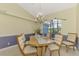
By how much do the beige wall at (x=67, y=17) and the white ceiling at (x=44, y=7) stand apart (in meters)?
0.06

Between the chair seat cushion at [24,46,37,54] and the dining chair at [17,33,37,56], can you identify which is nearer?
the dining chair at [17,33,37,56]

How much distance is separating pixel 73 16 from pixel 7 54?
1169 millimetres

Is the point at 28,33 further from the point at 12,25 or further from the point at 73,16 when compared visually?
the point at 73,16

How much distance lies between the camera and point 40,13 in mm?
1984

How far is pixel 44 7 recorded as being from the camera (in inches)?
76.2

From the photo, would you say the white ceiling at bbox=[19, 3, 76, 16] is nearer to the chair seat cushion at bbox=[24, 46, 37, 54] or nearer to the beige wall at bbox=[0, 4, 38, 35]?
the beige wall at bbox=[0, 4, 38, 35]

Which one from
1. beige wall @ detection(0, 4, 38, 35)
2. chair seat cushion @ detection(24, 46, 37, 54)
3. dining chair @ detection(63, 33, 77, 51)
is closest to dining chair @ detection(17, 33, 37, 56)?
chair seat cushion @ detection(24, 46, 37, 54)

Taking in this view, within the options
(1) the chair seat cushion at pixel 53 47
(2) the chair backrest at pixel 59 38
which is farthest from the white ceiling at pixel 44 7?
(1) the chair seat cushion at pixel 53 47

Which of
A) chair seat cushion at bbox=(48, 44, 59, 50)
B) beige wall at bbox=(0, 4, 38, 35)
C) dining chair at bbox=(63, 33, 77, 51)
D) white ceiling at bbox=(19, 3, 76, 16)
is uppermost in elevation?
white ceiling at bbox=(19, 3, 76, 16)

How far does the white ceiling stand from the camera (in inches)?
73.7

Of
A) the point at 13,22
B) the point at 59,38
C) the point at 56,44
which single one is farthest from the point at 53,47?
the point at 13,22

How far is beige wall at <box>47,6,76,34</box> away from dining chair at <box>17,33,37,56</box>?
586mm

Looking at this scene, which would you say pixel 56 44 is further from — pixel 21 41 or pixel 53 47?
pixel 21 41

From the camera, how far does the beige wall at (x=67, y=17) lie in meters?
1.87
